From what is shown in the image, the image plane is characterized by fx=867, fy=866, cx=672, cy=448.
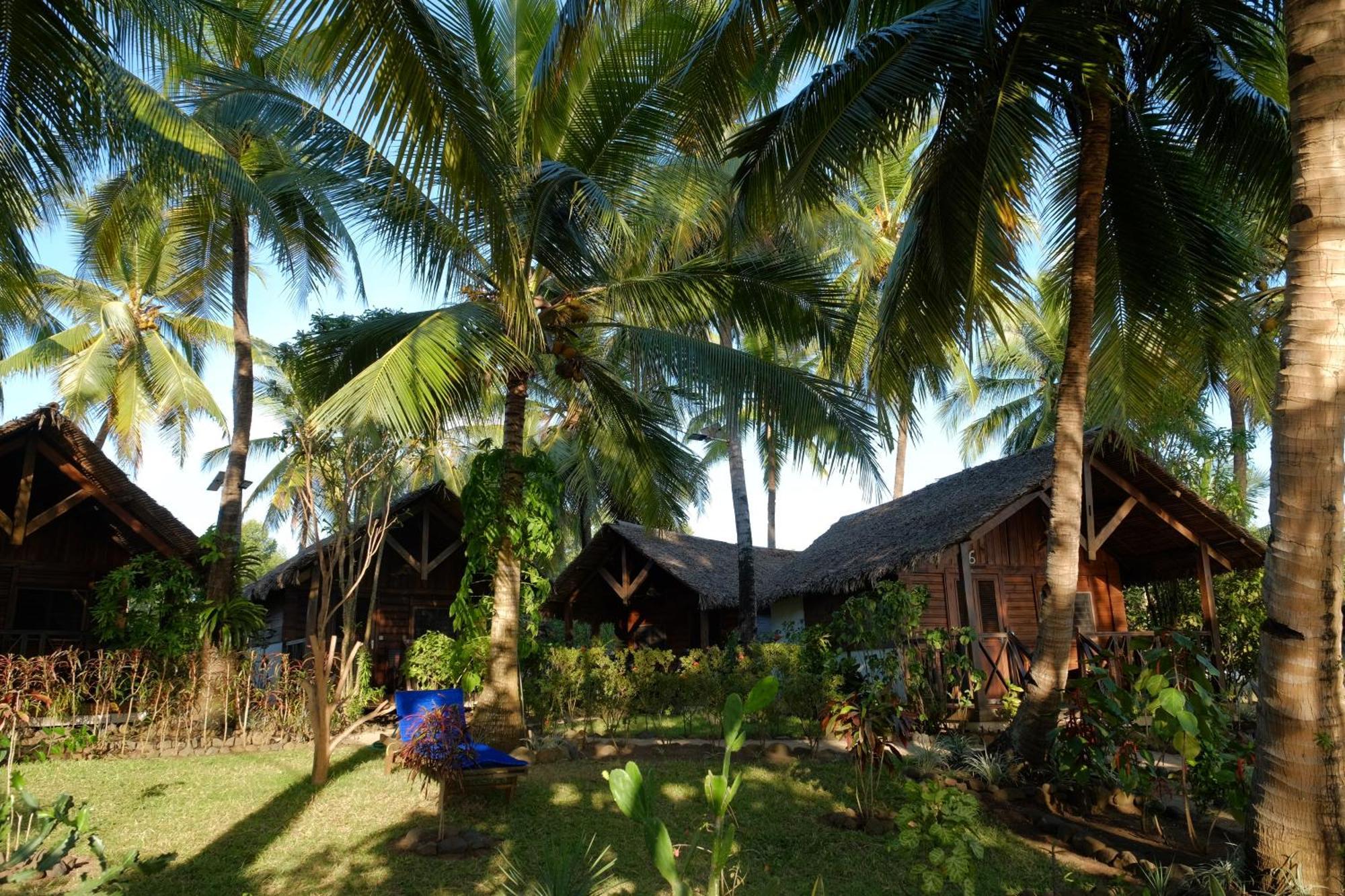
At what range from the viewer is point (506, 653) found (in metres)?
8.51

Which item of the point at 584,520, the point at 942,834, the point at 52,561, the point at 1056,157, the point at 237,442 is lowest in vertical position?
the point at 942,834

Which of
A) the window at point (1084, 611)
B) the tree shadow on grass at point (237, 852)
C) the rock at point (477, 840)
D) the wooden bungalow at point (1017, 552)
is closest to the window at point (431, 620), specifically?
the wooden bungalow at point (1017, 552)

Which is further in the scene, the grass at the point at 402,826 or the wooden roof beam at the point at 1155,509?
the wooden roof beam at the point at 1155,509

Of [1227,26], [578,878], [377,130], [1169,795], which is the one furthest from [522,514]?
[1227,26]

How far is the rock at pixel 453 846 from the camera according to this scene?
573 centimetres

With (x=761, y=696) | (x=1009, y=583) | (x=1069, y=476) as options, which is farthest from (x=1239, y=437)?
(x=761, y=696)

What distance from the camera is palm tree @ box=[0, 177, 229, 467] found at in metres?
14.4

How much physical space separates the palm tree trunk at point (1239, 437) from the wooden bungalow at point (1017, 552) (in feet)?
12.4

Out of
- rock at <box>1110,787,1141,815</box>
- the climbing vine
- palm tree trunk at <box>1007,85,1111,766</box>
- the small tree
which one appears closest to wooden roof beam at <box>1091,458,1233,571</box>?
palm tree trunk at <box>1007,85,1111,766</box>

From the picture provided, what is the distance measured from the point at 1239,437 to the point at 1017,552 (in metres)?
6.75

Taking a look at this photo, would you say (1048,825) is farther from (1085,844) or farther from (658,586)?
(658,586)

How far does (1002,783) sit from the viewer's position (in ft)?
22.7

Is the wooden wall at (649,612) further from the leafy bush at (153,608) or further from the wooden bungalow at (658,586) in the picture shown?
the leafy bush at (153,608)

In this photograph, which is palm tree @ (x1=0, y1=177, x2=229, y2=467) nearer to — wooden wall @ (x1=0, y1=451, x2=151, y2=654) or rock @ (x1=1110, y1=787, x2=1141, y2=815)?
wooden wall @ (x1=0, y1=451, x2=151, y2=654)
